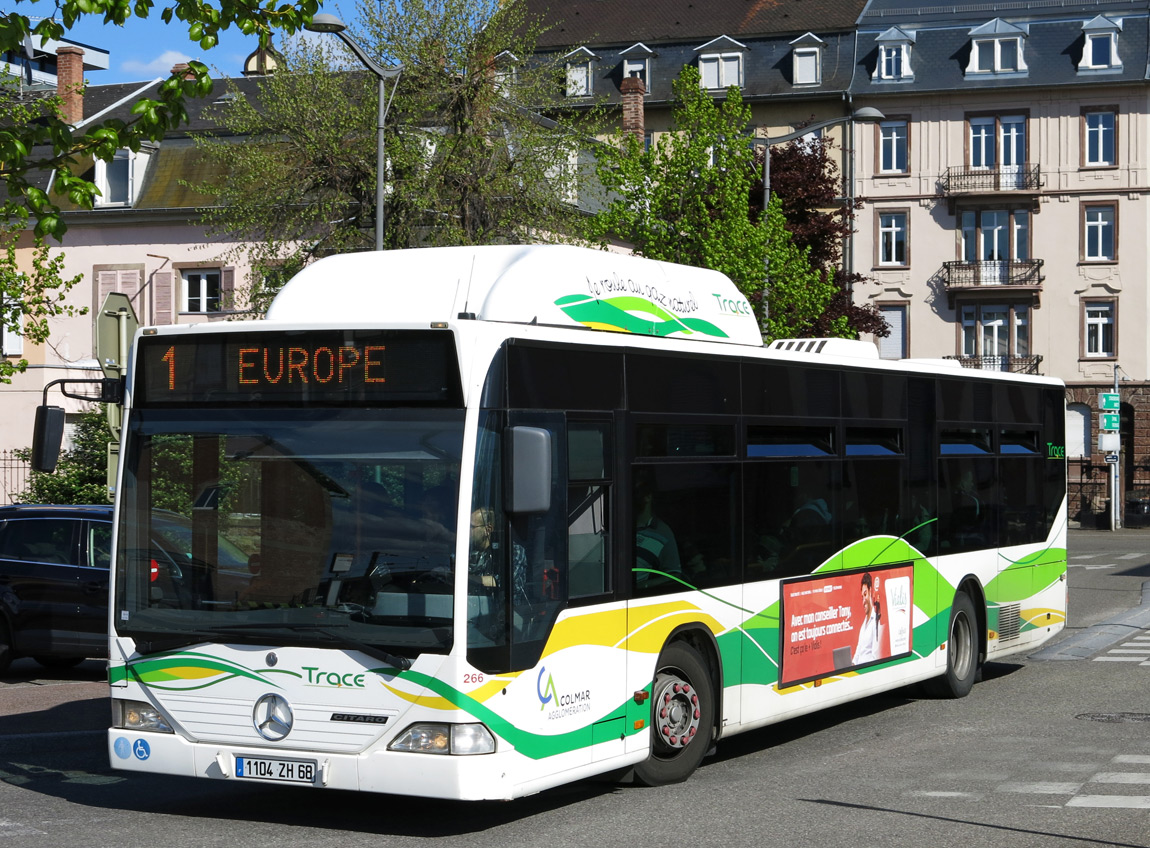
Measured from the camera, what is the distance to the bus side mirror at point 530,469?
26.3 feet

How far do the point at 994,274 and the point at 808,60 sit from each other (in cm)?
1052

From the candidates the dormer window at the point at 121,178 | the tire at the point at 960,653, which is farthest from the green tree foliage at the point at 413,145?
the tire at the point at 960,653

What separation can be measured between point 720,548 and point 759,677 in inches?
39.7

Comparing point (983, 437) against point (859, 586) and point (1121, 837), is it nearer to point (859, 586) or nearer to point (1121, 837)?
point (859, 586)

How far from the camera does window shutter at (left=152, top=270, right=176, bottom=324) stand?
42.9 metres

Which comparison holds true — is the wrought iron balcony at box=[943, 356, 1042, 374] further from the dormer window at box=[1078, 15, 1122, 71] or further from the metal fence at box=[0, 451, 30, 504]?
the metal fence at box=[0, 451, 30, 504]

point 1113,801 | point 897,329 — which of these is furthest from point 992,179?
point 1113,801

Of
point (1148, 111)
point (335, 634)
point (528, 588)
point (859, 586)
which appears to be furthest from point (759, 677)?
point (1148, 111)

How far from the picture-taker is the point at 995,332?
58.9 meters

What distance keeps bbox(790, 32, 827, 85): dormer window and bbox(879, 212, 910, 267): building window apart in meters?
5.72

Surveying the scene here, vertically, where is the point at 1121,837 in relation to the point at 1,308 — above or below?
below

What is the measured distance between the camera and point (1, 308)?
22.8m

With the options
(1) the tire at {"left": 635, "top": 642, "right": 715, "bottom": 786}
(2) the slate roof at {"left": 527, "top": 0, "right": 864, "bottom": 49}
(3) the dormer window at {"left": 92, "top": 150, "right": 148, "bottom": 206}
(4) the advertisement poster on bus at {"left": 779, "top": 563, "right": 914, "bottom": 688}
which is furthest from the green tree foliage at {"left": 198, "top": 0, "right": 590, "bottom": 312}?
(2) the slate roof at {"left": 527, "top": 0, "right": 864, "bottom": 49}

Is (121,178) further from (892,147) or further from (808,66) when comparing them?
(892,147)
